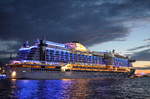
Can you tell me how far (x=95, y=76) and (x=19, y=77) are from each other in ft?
128

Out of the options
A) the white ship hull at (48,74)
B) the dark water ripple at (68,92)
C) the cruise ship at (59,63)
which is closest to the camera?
the dark water ripple at (68,92)

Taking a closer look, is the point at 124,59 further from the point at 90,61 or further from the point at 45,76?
the point at 45,76

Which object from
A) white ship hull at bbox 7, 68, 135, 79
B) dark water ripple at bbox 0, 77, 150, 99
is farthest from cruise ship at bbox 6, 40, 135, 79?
dark water ripple at bbox 0, 77, 150, 99

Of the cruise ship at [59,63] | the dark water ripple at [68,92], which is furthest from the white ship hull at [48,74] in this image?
the dark water ripple at [68,92]

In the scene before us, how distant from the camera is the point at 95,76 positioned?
103 m

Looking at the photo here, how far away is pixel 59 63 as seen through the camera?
91188 mm

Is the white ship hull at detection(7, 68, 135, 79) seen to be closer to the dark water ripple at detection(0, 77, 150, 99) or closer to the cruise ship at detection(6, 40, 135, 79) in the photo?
the cruise ship at detection(6, 40, 135, 79)

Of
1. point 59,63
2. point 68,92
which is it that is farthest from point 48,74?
point 68,92

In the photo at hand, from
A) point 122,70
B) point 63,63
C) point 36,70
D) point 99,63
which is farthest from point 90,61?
point 36,70

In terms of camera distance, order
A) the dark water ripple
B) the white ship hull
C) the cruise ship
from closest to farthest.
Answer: the dark water ripple
the white ship hull
the cruise ship

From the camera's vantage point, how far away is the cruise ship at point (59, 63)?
8046cm

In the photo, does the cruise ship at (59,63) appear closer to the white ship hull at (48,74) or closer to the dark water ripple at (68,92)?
the white ship hull at (48,74)

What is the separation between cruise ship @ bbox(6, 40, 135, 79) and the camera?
8046cm

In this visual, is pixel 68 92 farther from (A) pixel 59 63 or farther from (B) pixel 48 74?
(A) pixel 59 63
